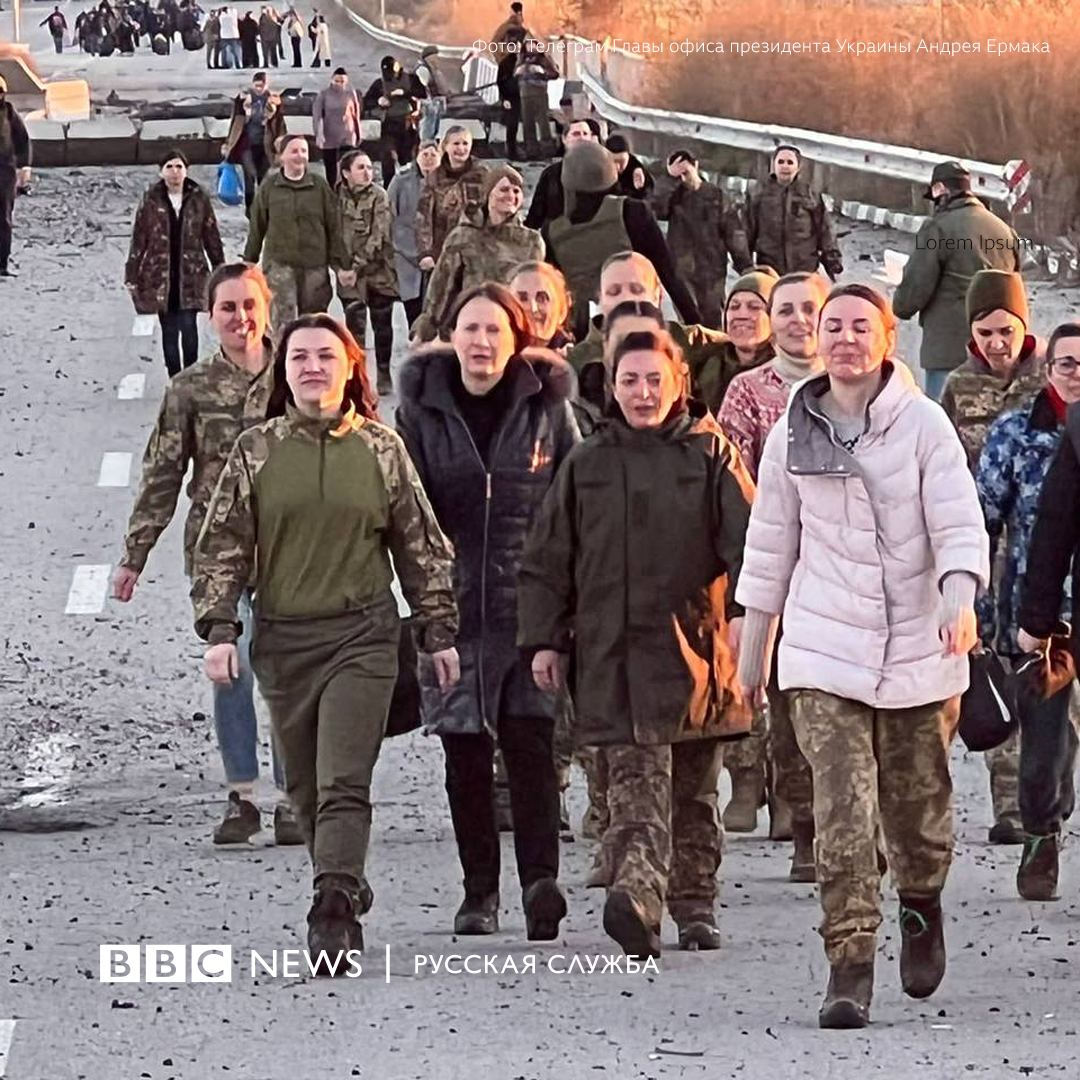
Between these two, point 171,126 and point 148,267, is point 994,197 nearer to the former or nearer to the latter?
point 148,267

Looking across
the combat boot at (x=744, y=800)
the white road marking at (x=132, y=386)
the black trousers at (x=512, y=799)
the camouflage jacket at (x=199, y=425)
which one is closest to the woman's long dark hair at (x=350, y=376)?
the black trousers at (x=512, y=799)

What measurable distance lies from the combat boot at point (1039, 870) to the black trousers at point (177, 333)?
36.1 ft

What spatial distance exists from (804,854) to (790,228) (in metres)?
10.9

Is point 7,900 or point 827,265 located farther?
point 827,265

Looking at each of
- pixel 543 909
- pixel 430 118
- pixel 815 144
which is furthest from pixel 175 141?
pixel 543 909

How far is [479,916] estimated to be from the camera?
953cm

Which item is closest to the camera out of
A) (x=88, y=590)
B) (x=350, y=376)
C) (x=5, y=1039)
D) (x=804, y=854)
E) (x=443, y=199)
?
(x=5, y=1039)

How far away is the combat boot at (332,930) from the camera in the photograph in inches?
355

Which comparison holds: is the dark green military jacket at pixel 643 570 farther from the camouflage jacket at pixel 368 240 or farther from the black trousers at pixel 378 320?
the black trousers at pixel 378 320

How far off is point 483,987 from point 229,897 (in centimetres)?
156

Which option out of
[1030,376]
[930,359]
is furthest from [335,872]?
[930,359]

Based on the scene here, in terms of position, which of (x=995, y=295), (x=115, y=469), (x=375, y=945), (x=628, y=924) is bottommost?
(x=115, y=469)

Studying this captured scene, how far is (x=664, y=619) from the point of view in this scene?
8992 millimetres

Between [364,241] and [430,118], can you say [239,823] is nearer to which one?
[364,241]
